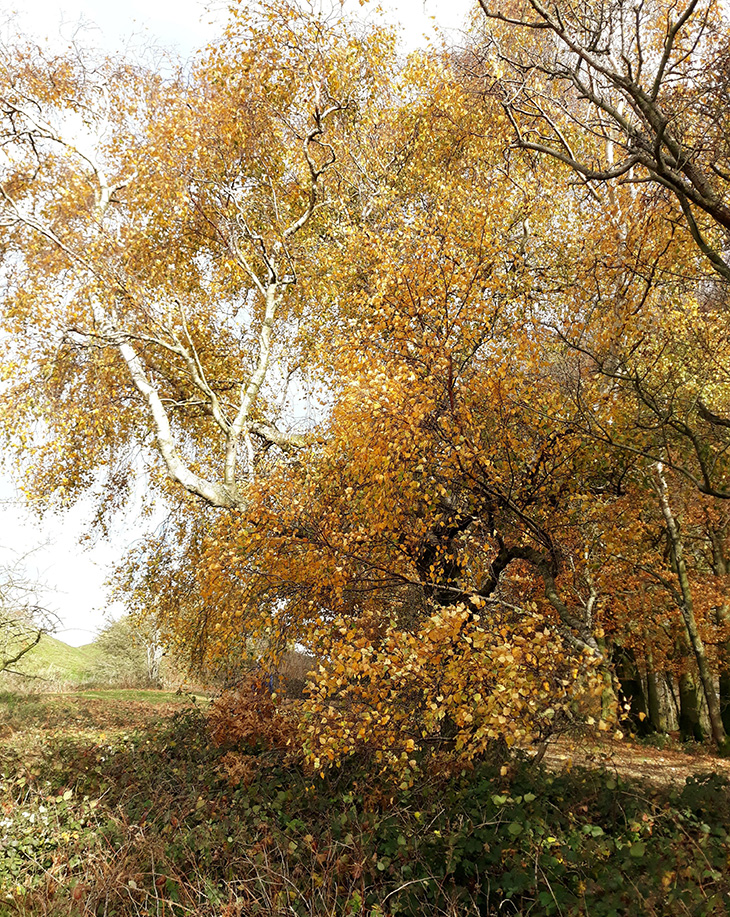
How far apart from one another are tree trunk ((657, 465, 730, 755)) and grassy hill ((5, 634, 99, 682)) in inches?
772

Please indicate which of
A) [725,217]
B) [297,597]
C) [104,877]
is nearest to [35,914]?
[104,877]

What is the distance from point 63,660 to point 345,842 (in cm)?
2849

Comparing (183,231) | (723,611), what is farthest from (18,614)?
(723,611)

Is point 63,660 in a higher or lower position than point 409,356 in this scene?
lower

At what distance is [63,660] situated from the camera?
29.9 m

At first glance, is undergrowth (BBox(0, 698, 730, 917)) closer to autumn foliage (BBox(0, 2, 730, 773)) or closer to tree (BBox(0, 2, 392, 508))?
autumn foliage (BBox(0, 2, 730, 773))

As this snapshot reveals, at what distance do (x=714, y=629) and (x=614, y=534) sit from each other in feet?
24.7

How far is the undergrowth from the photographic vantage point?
4.77m

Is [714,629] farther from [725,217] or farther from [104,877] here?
[104,877]

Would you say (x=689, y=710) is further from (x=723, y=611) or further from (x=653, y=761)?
(x=653, y=761)

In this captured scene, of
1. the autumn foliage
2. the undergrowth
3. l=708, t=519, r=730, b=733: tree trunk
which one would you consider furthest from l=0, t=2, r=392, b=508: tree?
l=708, t=519, r=730, b=733: tree trunk

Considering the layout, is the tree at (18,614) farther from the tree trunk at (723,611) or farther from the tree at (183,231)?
the tree trunk at (723,611)

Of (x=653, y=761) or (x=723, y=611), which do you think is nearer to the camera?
(x=653, y=761)

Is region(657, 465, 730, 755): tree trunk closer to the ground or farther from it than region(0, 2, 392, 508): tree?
closer to the ground
